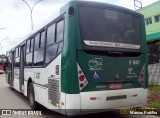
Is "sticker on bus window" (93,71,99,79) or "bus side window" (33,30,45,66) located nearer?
"sticker on bus window" (93,71,99,79)

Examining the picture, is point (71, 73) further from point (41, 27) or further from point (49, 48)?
point (41, 27)

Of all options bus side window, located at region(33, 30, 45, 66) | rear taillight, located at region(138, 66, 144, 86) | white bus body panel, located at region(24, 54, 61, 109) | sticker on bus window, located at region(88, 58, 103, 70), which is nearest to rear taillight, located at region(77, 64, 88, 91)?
sticker on bus window, located at region(88, 58, 103, 70)

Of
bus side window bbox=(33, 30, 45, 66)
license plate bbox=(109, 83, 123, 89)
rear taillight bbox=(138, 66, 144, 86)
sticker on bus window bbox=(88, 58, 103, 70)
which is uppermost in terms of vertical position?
bus side window bbox=(33, 30, 45, 66)

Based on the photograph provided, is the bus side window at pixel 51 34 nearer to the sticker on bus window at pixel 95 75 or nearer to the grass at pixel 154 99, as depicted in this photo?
the sticker on bus window at pixel 95 75

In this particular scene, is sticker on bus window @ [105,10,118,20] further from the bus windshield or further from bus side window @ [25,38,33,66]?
bus side window @ [25,38,33,66]

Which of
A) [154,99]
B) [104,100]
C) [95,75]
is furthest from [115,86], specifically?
[154,99]

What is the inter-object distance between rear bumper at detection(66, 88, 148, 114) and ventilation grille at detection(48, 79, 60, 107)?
2.01ft

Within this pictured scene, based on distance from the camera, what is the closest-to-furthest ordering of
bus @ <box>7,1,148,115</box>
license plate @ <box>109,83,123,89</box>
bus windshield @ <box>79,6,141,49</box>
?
bus @ <box>7,1,148,115</box> < bus windshield @ <box>79,6,141,49</box> < license plate @ <box>109,83,123,89</box>

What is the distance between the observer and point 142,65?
6855 millimetres

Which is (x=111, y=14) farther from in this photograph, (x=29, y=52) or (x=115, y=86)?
(x=29, y=52)

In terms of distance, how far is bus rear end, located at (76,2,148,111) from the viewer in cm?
586

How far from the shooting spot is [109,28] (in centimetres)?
636

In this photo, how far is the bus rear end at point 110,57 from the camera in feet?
19.2

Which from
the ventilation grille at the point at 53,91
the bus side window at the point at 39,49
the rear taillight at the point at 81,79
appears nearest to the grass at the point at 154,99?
the rear taillight at the point at 81,79
